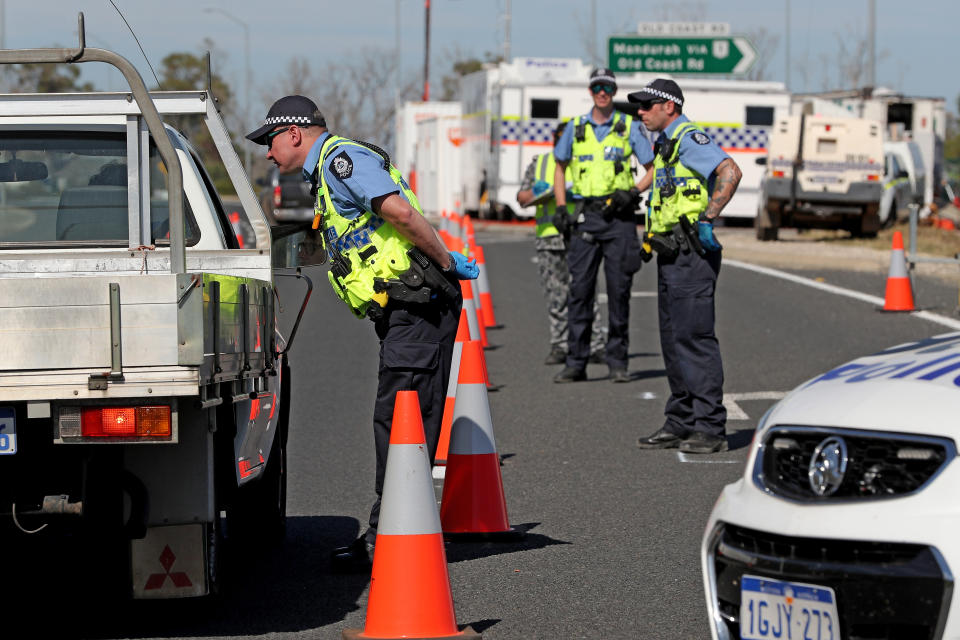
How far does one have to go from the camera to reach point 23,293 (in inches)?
175

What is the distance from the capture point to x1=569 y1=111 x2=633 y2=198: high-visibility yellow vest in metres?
11.4

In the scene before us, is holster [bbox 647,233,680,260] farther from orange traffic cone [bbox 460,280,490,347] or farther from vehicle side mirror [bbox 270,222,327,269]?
vehicle side mirror [bbox 270,222,327,269]

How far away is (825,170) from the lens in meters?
27.8

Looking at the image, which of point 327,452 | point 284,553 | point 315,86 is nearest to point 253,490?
point 284,553

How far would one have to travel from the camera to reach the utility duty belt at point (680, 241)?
8.59m

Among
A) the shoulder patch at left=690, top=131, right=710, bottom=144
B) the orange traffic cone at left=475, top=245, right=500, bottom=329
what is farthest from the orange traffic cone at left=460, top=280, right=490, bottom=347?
the orange traffic cone at left=475, top=245, right=500, bottom=329

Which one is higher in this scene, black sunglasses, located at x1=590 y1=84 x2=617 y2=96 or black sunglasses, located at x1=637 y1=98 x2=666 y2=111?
black sunglasses, located at x1=590 y1=84 x2=617 y2=96

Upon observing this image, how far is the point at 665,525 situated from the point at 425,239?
184cm

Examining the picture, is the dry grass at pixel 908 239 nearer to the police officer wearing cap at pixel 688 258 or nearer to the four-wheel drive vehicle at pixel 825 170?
the four-wheel drive vehicle at pixel 825 170

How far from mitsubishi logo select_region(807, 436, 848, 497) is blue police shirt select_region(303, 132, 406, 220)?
2452 millimetres

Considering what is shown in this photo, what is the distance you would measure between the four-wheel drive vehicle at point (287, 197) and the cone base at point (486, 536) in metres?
31.5

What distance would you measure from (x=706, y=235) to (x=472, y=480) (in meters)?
2.61

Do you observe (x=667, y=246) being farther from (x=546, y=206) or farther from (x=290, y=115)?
(x=546, y=206)

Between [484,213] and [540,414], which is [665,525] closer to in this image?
[540,414]
